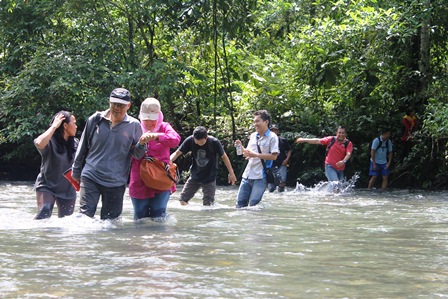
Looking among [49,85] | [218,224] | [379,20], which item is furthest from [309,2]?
[218,224]

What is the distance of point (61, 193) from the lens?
28.0 ft

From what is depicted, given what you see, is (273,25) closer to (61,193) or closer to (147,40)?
(147,40)

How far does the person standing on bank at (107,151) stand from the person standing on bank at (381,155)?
1161cm

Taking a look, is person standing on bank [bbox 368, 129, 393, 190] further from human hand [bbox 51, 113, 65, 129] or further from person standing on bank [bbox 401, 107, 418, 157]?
human hand [bbox 51, 113, 65, 129]

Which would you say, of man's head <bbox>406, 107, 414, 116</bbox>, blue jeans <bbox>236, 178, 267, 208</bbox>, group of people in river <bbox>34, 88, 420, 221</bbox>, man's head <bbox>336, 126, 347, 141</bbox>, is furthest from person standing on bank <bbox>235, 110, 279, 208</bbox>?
man's head <bbox>406, 107, 414, 116</bbox>

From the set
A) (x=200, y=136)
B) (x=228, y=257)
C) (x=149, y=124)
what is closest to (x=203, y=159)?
(x=200, y=136)

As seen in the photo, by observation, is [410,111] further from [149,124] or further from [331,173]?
[149,124]

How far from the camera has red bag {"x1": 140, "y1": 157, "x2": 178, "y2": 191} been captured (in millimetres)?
8414

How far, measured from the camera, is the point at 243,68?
22797mm

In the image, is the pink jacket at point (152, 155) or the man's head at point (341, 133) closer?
the pink jacket at point (152, 155)

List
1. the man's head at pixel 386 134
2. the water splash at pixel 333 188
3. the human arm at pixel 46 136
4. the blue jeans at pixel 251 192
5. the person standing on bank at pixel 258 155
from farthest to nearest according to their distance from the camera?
1. the man's head at pixel 386 134
2. the water splash at pixel 333 188
3. the blue jeans at pixel 251 192
4. the person standing on bank at pixel 258 155
5. the human arm at pixel 46 136

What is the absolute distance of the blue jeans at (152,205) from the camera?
28.8 feet

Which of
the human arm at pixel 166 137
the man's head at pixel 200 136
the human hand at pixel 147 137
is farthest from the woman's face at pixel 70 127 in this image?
the man's head at pixel 200 136

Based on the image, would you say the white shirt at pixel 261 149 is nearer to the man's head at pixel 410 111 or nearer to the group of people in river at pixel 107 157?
the group of people in river at pixel 107 157
